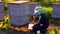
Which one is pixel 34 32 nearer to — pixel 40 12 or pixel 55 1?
pixel 40 12

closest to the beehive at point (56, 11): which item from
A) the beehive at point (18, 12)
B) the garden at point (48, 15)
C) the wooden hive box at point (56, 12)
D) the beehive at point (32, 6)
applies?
the wooden hive box at point (56, 12)

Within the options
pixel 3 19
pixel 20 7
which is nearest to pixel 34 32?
pixel 20 7

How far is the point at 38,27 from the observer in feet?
8.89

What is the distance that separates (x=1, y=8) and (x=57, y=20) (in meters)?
1.03

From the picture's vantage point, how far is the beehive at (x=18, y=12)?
10.0ft

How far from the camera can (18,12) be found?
10.1 feet

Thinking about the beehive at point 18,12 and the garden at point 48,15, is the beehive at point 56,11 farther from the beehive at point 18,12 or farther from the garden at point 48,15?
the beehive at point 18,12

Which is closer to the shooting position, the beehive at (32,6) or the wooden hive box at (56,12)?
the wooden hive box at (56,12)

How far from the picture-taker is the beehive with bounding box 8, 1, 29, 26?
10.0 ft

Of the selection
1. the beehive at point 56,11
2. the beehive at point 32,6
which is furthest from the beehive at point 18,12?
the beehive at point 56,11

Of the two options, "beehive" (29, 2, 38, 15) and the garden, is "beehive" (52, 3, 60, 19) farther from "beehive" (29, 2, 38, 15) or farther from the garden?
"beehive" (29, 2, 38, 15)

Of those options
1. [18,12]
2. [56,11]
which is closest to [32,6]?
[18,12]

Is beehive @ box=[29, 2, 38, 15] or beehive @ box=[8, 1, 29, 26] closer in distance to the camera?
beehive @ box=[8, 1, 29, 26]

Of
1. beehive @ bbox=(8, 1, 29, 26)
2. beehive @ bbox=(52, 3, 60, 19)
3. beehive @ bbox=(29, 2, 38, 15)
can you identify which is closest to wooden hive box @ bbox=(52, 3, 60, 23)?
beehive @ bbox=(52, 3, 60, 19)
